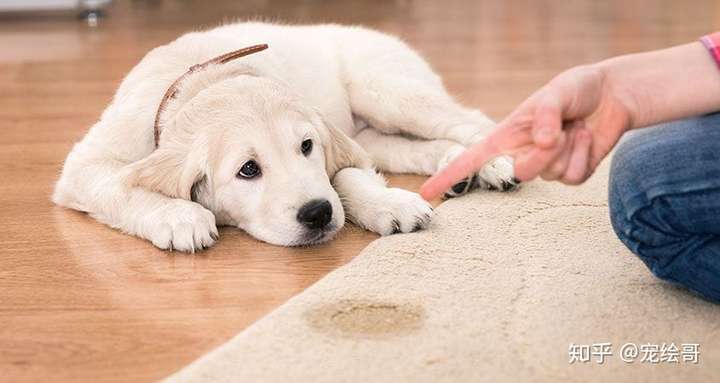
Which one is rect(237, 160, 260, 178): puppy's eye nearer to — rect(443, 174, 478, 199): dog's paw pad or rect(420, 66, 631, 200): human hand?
rect(443, 174, 478, 199): dog's paw pad

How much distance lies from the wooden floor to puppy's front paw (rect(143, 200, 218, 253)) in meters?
0.03

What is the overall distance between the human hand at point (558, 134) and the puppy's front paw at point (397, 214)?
63 centimetres

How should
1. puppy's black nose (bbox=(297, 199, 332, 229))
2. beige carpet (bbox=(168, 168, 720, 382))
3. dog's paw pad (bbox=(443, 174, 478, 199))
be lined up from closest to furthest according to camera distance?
beige carpet (bbox=(168, 168, 720, 382)), puppy's black nose (bbox=(297, 199, 332, 229)), dog's paw pad (bbox=(443, 174, 478, 199))

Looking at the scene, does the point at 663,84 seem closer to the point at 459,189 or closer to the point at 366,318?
the point at 366,318

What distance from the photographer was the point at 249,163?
2.01 meters

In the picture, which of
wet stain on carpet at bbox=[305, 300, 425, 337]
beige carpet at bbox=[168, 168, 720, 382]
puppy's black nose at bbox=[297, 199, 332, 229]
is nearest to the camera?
beige carpet at bbox=[168, 168, 720, 382]

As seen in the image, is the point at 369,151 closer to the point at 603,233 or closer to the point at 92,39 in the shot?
the point at 603,233

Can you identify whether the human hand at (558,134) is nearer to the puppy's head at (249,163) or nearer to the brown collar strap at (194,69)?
the puppy's head at (249,163)

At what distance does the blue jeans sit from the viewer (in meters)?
1.50

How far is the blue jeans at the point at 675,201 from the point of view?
1.50 m

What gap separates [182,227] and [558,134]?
0.95 meters

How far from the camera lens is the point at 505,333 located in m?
1.54

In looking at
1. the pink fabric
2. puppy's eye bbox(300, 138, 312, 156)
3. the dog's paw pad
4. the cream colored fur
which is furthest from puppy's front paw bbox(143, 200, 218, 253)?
the pink fabric

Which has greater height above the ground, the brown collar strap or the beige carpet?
the brown collar strap
